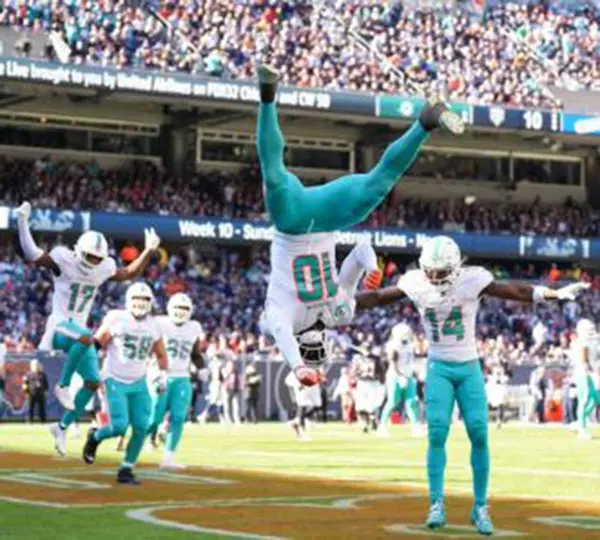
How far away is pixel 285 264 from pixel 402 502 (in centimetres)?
325

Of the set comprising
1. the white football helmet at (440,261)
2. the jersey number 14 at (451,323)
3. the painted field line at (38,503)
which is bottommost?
the painted field line at (38,503)

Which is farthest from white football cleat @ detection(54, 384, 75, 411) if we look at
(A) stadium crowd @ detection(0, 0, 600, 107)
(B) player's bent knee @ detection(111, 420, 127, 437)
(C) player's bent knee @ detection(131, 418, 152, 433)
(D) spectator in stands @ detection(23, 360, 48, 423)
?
(A) stadium crowd @ detection(0, 0, 600, 107)

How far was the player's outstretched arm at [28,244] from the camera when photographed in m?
15.2

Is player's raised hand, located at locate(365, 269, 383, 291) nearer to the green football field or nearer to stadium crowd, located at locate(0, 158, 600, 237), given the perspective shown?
the green football field

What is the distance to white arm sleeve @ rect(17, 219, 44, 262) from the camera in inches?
608

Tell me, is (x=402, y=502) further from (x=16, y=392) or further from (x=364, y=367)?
(x=16, y=392)

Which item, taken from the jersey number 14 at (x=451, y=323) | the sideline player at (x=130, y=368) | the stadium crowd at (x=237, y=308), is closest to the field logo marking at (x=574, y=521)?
the jersey number 14 at (x=451, y=323)

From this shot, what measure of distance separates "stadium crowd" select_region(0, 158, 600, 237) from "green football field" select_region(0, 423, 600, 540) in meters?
17.3

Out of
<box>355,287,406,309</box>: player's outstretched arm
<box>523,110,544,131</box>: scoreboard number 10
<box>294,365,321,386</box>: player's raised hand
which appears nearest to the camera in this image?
<box>294,365,321,386</box>: player's raised hand

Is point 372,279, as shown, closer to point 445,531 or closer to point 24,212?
point 445,531

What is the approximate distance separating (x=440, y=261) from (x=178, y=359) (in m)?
7.20

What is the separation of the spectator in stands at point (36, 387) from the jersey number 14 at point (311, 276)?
22.6 m

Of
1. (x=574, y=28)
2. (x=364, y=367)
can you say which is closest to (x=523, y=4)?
(x=574, y=28)

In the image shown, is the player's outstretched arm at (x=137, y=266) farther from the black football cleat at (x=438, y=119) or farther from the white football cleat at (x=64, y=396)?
the black football cleat at (x=438, y=119)
